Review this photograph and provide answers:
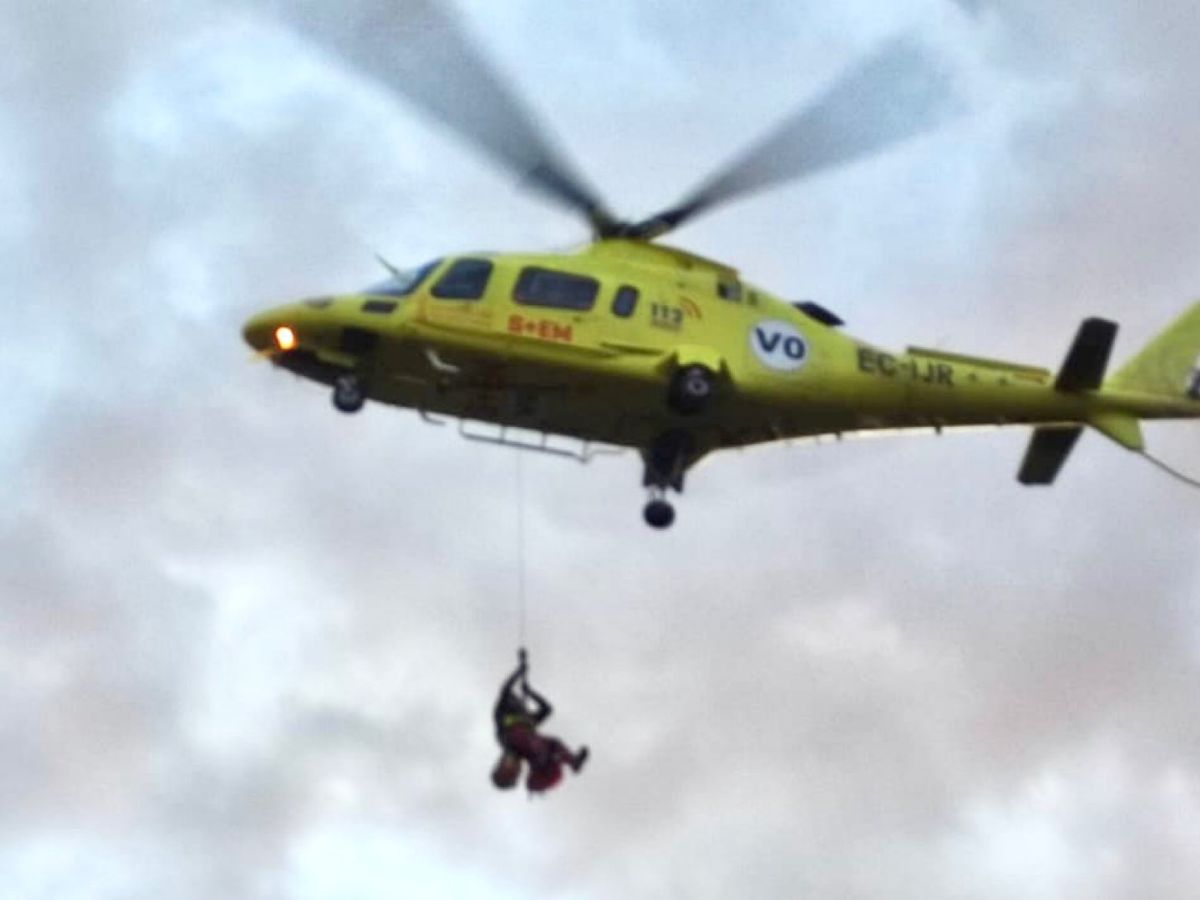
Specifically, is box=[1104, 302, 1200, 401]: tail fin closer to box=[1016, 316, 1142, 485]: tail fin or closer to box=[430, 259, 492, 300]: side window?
box=[1016, 316, 1142, 485]: tail fin

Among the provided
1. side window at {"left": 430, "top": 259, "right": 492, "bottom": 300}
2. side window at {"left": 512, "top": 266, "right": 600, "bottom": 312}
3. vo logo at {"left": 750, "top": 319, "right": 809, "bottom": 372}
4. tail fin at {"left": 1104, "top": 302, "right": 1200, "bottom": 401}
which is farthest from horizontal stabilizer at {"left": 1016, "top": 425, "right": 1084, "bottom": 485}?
side window at {"left": 430, "top": 259, "right": 492, "bottom": 300}

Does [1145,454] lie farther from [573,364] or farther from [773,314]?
[573,364]

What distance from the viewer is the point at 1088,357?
4000cm

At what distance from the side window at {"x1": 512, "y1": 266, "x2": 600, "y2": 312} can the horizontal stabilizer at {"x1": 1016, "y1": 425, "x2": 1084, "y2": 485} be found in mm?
6872

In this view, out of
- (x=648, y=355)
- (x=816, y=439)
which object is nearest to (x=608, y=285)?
(x=648, y=355)

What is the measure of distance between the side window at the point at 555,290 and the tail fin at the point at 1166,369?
25.4 feet

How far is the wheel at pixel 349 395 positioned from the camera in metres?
38.7

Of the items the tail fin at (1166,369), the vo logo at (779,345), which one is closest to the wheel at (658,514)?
the vo logo at (779,345)

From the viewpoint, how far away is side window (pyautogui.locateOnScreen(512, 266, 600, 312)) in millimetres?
38719

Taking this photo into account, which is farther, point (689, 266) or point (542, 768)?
point (689, 266)

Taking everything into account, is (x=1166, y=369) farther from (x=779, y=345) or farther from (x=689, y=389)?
(x=689, y=389)

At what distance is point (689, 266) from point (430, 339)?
3.83m

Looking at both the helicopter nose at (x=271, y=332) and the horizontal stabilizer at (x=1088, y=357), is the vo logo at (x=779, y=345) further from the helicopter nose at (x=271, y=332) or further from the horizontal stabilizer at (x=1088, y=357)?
the helicopter nose at (x=271, y=332)

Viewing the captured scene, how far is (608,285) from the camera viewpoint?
39.0 metres
